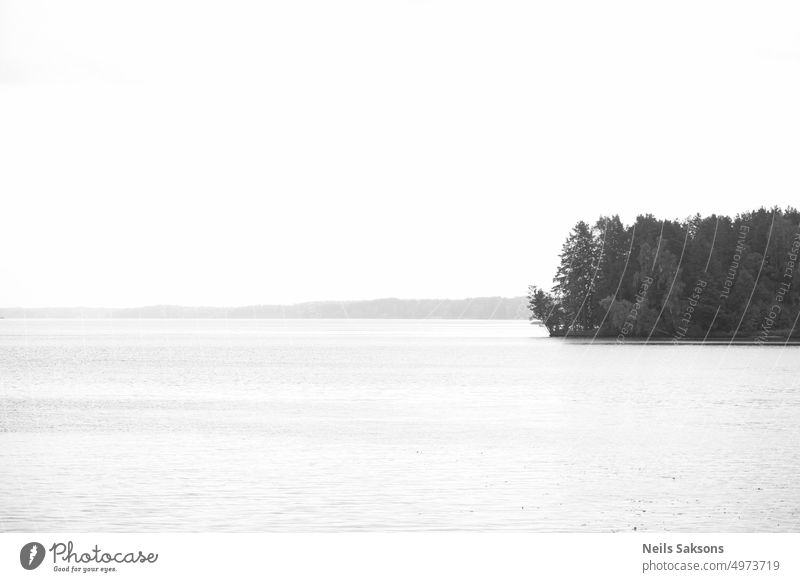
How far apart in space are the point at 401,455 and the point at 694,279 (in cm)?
6896

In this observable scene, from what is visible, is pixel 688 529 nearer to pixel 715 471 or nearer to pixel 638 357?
pixel 715 471

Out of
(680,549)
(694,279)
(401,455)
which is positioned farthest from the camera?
(694,279)

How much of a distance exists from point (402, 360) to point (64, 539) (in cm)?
6422

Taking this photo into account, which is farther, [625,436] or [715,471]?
[625,436]

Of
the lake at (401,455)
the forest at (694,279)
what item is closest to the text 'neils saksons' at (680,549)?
the lake at (401,455)

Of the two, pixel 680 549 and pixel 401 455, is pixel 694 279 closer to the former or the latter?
pixel 401 455

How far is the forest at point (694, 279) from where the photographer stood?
82125mm

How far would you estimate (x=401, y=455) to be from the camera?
21.1 meters

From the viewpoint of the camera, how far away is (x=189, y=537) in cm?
948

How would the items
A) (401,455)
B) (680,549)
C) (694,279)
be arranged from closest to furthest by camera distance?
(680,549), (401,455), (694,279)

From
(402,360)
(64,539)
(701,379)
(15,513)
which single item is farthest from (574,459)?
(402,360)

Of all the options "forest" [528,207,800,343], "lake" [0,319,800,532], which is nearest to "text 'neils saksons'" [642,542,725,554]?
"lake" [0,319,800,532]

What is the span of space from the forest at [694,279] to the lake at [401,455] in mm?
35932

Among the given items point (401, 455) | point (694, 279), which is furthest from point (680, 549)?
point (694, 279)
